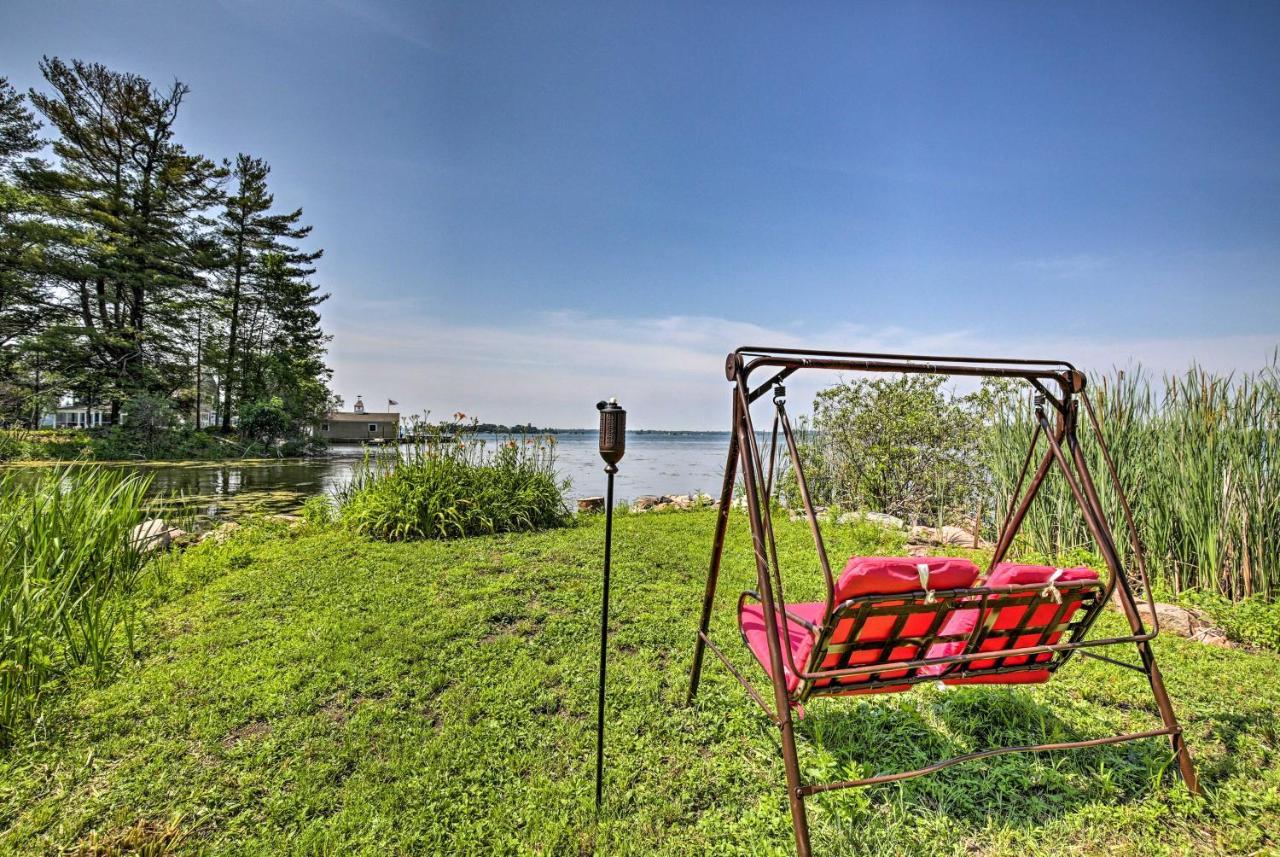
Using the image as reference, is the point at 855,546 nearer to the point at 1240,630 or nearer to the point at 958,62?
the point at 1240,630

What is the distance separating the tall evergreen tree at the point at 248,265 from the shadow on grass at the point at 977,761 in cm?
2628

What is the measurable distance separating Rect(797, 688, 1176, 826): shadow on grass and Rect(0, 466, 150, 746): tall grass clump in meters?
3.65

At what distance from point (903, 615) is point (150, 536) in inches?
266

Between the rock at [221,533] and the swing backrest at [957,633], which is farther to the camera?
the rock at [221,533]

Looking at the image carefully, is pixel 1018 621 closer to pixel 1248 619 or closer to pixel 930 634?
pixel 930 634

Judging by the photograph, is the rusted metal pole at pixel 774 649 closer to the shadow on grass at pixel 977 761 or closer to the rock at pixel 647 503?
the shadow on grass at pixel 977 761

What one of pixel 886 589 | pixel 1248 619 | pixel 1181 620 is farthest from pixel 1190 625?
pixel 886 589

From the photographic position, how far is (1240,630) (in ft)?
11.5

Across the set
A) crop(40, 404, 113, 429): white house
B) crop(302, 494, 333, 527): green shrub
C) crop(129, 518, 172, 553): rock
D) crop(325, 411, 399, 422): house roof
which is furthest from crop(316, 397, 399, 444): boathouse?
crop(129, 518, 172, 553): rock

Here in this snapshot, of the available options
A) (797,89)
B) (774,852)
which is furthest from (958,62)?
(774,852)

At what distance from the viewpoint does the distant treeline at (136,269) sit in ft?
55.4

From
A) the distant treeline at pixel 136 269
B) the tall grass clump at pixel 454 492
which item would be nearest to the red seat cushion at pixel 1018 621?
the tall grass clump at pixel 454 492

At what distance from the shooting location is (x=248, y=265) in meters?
23.1

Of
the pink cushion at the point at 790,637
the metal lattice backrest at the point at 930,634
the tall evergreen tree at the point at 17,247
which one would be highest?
the tall evergreen tree at the point at 17,247
